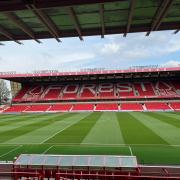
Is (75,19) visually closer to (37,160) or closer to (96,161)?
(96,161)

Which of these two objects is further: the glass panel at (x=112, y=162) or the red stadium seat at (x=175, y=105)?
the red stadium seat at (x=175, y=105)

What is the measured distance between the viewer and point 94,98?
59.8 m

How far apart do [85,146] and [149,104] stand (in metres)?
41.7

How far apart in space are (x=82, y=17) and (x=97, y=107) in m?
49.3

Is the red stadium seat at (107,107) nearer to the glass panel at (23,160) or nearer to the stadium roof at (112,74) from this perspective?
the stadium roof at (112,74)

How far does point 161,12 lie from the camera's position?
723 cm

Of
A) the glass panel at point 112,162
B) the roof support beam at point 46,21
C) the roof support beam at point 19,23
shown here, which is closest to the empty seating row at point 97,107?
the glass panel at point 112,162

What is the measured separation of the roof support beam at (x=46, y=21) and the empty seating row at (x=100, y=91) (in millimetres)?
50548

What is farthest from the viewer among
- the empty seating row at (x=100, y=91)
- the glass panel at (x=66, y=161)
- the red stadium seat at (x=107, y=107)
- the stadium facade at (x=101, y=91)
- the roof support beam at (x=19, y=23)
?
the empty seating row at (x=100, y=91)

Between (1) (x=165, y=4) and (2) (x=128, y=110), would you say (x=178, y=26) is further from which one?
(2) (x=128, y=110)

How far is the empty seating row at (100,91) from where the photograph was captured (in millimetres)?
59031

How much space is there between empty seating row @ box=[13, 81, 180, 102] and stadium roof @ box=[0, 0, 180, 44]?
50.1 m

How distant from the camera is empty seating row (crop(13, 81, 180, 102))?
59031mm

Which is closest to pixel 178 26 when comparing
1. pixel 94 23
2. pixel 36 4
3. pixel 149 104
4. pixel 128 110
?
pixel 94 23
